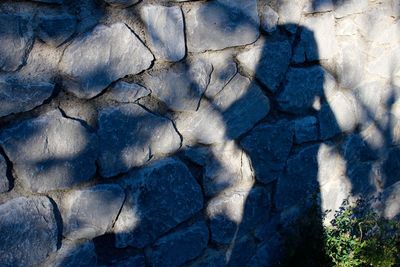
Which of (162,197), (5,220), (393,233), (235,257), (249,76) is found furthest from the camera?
(393,233)

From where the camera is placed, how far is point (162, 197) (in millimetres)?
1729

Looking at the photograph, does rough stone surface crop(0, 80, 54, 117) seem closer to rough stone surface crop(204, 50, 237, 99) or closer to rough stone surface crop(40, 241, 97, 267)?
rough stone surface crop(40, 241, 97, 267)

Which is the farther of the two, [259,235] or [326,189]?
[326,189]

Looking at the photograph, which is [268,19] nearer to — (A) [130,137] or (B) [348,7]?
(B) [348,7]

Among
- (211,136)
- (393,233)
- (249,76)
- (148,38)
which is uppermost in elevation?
(148,38)

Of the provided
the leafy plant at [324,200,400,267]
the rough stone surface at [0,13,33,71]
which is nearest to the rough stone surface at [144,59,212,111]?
the rough stone surface at [0,13,33,71]

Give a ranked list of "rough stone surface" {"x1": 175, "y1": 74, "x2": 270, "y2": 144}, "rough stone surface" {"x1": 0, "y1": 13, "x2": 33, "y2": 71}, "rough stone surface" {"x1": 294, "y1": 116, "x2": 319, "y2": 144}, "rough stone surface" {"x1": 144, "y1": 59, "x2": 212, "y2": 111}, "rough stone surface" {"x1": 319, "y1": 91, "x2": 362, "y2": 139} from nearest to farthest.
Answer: "rough stone surface" {"x1": 0, "y1": 13, "x2": 33, "y2": 71} → "rough stone surface" {"x1": 144, "y1": 59, "x2": 212, "y2": 111} → "rough stone surface" {"x1": 175, "y1": 74, "x2": 270, "y2": 144} → "rough stone surface" {"x1": 294, "y1": 116, "x2": 319, "y2": 144} → "rough stone surface" {"x1": 319, "y1": 91, "x2": 362, "y2": 139}

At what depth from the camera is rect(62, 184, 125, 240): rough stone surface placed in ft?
4.97

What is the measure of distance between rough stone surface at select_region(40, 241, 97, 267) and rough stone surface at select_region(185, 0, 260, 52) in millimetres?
774

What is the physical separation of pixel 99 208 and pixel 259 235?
83cm

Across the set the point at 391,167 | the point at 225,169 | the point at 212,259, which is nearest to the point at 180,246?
the point at 212,259

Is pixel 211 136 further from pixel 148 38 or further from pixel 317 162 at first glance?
pixel 317 162

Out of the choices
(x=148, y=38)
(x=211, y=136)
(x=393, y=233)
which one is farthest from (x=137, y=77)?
(x=393, y=233)

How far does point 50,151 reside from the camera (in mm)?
1426
